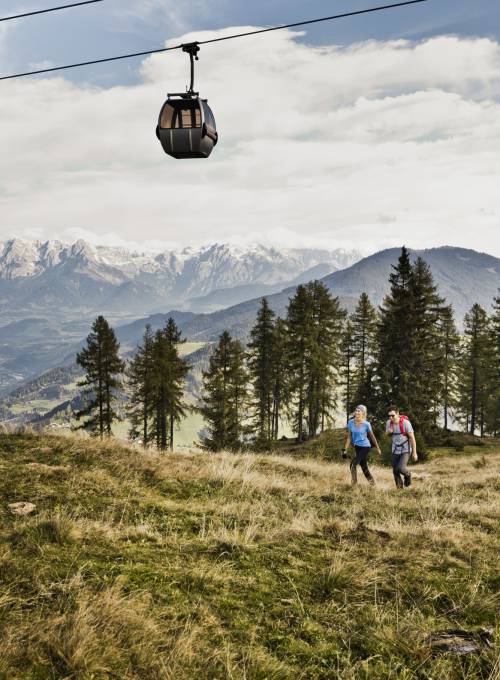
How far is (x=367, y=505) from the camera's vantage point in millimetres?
8133

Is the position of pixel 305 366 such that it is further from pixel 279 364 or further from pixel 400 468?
pixel 400 468

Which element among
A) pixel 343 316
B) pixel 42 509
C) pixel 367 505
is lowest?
pixel 367 505

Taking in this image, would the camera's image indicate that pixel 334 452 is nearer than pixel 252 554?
No

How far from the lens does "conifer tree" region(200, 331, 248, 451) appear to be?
40.2 meters

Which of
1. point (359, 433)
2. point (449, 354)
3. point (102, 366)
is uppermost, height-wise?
point (449, 354)

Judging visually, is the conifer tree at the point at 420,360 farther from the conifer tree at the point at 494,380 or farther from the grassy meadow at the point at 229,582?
the grassy meadow at the point at 229,582

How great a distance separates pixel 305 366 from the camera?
42469 millimetres

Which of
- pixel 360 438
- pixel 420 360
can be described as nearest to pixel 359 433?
pixel 360 438

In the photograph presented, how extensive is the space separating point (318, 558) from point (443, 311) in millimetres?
44754

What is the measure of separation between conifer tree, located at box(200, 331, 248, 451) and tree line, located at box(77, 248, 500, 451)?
0.09 meters

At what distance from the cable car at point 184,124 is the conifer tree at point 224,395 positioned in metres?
31.8

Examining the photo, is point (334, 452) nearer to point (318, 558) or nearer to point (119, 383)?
point (119, 383)

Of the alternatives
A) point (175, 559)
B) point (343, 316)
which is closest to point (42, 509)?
point (175, 559)

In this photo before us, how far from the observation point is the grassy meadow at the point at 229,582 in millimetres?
3209
